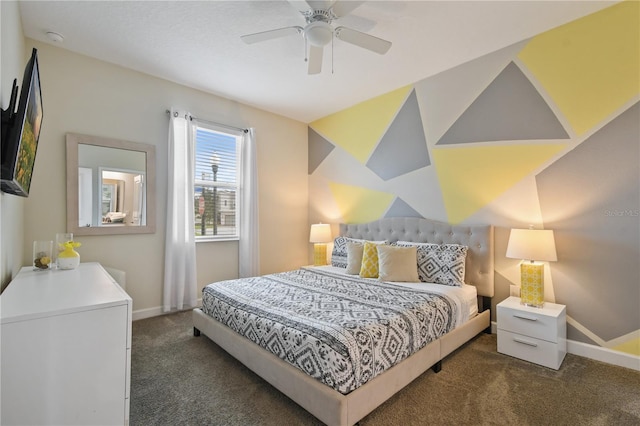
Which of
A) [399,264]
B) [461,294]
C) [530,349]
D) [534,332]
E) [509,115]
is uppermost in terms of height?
[509,115]

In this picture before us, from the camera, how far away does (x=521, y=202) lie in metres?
2.94

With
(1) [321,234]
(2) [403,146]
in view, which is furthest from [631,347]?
(1) [321,234]

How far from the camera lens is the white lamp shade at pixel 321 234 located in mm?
4473

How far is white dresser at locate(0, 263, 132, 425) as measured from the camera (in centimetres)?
117

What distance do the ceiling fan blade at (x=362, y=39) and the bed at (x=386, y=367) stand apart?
201cm

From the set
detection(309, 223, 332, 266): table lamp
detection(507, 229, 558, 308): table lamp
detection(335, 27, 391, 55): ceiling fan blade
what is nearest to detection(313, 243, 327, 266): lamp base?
detection(309, 223, 332, 266): table lamp

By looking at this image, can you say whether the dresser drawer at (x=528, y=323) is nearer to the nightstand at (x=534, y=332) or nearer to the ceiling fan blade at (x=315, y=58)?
the nightstand at (x=534, y=332)

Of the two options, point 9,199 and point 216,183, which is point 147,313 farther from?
point 9,199

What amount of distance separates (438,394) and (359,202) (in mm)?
2764

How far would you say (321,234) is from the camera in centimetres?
448

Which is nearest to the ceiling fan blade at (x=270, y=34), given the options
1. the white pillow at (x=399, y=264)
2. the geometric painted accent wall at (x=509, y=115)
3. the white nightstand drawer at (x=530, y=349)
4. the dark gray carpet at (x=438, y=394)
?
the geometric painted accent wall at (x=509, y=115)

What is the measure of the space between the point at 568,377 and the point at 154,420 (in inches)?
113

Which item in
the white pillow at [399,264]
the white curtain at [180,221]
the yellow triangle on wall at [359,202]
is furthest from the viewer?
the yellow triangle on wall at [359,202]

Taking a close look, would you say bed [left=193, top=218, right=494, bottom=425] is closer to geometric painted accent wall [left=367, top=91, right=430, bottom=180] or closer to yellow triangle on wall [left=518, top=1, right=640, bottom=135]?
geometric painted accent wall [left=367, top=91, right=430, bottom=180]
